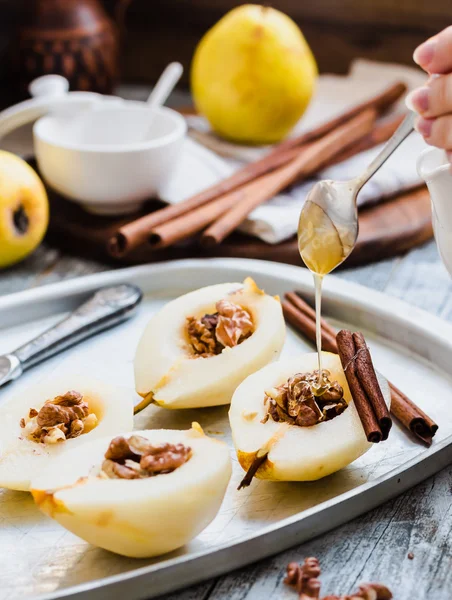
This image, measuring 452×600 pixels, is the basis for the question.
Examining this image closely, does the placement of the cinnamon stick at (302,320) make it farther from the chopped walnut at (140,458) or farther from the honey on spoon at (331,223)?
the chopped walnut at (140,458)

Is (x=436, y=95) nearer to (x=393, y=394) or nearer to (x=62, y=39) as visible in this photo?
(x=393, y=394)

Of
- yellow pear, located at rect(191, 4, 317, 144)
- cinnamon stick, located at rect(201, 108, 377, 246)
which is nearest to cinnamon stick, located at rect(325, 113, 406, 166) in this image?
cinnamon stick, located at rect(201, 108, 377, 246)

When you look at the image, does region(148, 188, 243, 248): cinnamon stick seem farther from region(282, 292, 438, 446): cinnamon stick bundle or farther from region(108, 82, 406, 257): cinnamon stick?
region(282, 292, 438, 446): cinnamon stick bundle

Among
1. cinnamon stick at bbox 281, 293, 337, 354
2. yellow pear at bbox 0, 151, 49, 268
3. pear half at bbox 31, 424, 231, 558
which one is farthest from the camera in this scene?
yellow pear at bbox 0, 151, 49, 268

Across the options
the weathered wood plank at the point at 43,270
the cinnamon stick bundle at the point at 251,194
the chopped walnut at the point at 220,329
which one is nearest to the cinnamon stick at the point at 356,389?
the chopped walnut at the point at 220,329

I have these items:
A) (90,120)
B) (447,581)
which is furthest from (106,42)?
(447,581)

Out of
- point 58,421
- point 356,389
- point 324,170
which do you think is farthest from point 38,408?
point 324,170
